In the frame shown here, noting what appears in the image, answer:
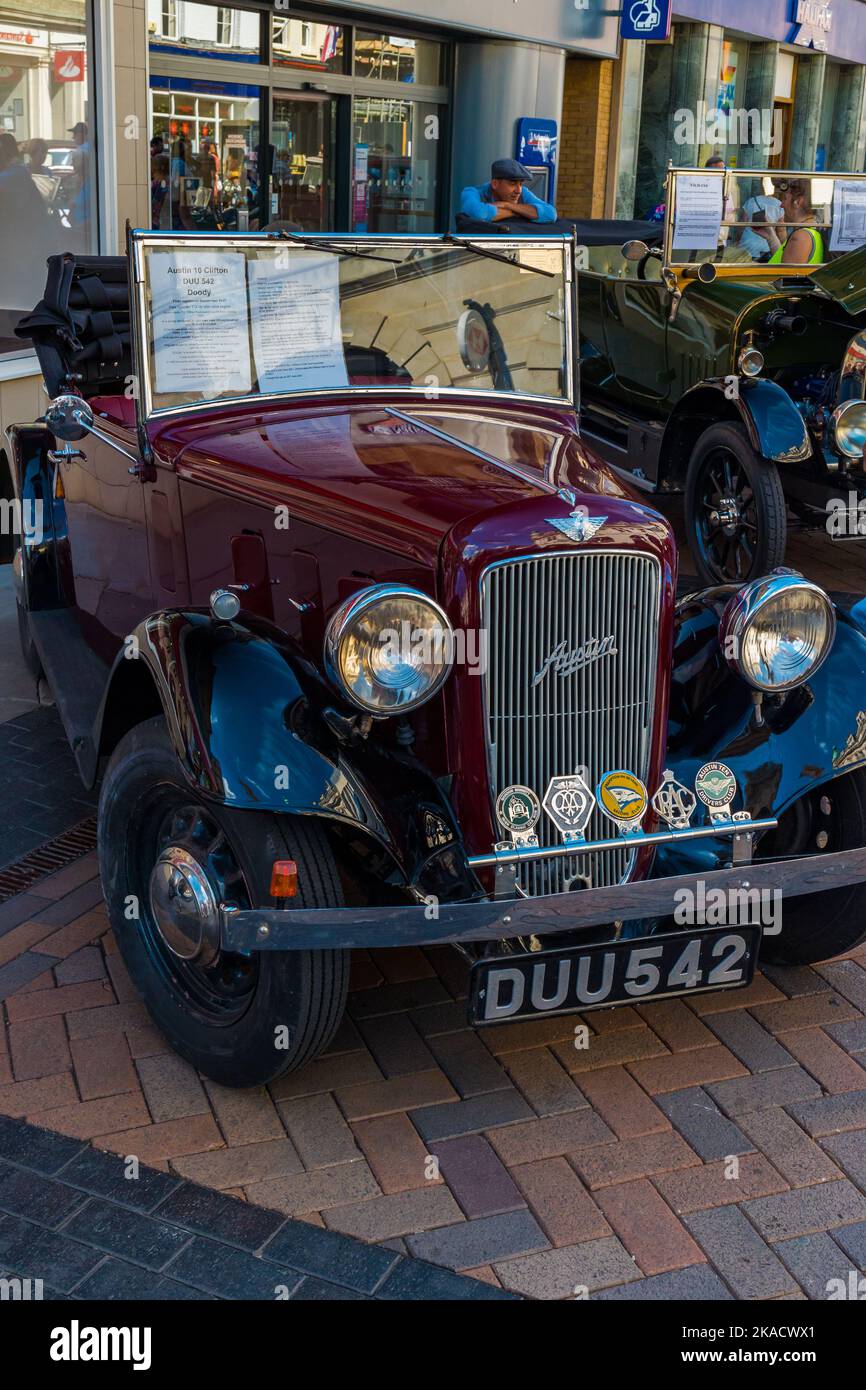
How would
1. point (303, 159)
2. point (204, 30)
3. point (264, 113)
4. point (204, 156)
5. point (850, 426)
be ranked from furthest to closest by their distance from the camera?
point (303, 159), point (264, 113), point (204, 156), point (204, 30), point (850, 426)

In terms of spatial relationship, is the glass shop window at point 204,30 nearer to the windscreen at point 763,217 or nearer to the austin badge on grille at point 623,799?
the windscreen at point 763,217

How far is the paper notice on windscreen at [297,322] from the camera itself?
369cm

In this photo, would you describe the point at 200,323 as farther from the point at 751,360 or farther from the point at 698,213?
the point at 698,213

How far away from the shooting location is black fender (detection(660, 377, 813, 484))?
6.50m

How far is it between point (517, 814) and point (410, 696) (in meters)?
0.37

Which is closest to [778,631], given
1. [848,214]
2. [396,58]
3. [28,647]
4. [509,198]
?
[28,647]

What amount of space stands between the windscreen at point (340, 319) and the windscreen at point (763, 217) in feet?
12.5

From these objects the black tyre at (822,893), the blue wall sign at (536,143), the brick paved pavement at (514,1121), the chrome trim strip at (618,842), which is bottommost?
the brick paved pavement at (514,1121)

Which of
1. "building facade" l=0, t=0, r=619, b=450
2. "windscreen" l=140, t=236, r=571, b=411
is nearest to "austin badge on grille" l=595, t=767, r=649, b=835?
"windscreen" l=140, t=236, r=571, b=411

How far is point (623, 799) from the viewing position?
306cm

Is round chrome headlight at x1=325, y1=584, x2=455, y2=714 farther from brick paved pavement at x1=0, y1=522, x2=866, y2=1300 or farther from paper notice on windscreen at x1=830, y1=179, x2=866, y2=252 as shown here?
paper notice on windscreen at x1=830, y1=179, x2=866, y2=252

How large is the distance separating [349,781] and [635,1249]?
1.08 metres

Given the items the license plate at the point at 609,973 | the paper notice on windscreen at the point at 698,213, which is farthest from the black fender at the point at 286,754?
the paper notice on windscreen at the point at 698,213
